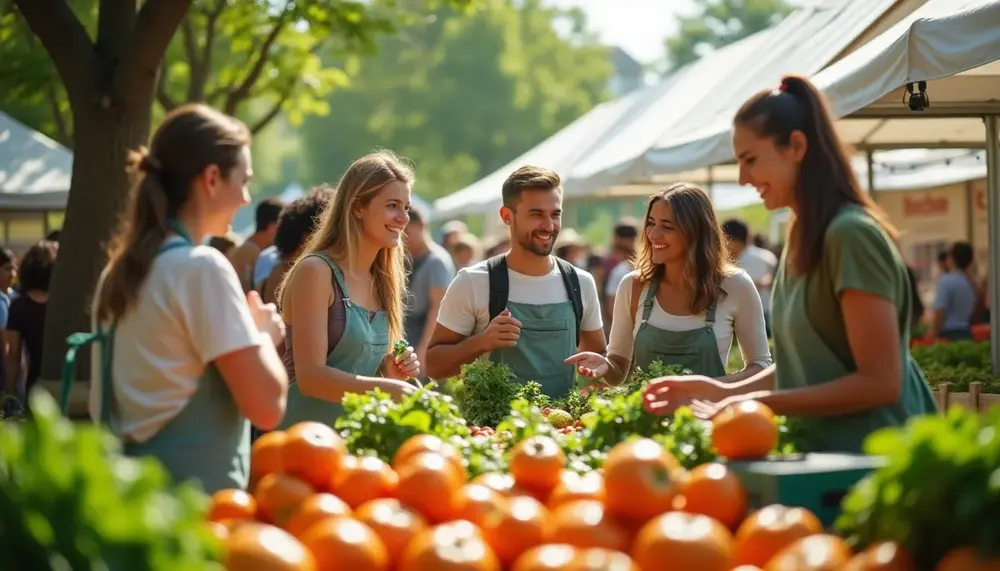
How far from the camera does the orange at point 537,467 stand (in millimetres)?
2801

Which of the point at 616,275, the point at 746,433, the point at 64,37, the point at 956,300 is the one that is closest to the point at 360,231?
the point at 746,433

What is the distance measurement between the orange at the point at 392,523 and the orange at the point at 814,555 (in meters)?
0.68

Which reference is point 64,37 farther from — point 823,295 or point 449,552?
point 449,552

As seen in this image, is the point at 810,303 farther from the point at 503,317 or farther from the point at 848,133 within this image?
the point at 848,133

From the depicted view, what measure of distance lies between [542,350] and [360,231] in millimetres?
1100

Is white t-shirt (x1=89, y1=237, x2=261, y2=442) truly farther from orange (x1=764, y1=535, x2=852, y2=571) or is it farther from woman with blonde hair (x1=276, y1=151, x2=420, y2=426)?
woman with blonde hair (x1=276, y1=151, x2=420, y2=426)

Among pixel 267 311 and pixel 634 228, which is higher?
pixel 267 311

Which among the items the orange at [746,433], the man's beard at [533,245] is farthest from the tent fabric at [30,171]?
the orange at [746,433]

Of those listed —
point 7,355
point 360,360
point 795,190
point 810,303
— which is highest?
point 795,190

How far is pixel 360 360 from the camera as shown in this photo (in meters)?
4.51

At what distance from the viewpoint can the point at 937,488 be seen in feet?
6.87

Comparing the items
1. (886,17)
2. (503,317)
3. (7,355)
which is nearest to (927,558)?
(503,317)

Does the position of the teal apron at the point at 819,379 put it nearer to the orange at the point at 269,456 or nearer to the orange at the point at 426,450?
the orange at the point at 426,450

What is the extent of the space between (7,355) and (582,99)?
4234 cm
